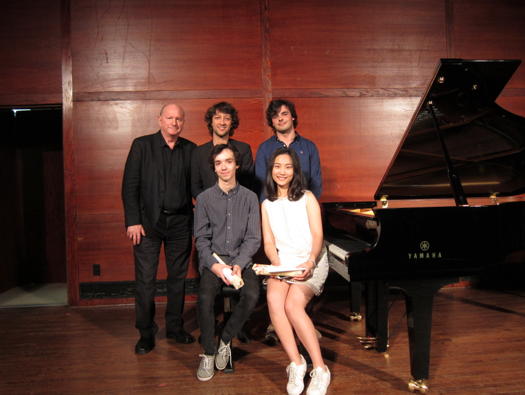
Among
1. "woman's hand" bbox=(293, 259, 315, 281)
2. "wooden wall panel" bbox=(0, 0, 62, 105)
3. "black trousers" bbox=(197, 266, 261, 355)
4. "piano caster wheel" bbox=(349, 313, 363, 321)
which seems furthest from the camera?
"wooden wall panel" bbox=(0, 0, 62, 105)

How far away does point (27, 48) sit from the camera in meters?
3.65

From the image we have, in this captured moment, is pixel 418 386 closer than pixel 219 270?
Yes

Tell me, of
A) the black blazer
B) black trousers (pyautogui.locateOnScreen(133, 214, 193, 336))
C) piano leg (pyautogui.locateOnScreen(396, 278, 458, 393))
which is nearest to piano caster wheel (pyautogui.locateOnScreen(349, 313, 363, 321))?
piano leg (pyautogui.locateOnScreen(396, 278, 458, 393))

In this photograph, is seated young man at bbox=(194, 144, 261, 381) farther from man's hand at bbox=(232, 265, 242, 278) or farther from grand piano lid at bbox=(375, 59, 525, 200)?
grand piano lid at bbox=(375, 59, 525, 200)

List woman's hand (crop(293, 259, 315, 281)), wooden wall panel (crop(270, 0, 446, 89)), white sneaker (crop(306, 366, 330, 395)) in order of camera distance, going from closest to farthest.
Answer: white sneaker (crop(306, 366, 330, 395))
woman's hand (crop(293, 259, 315, 281))
wooden wall panel (crop(270, 0, 446, 89))

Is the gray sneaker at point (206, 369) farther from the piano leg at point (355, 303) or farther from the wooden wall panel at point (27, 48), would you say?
the wooden wall panel at point (27, 48)

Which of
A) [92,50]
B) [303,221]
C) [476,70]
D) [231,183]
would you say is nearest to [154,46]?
[92,50]

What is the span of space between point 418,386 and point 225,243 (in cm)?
122

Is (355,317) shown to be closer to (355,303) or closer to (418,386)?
(355,303)

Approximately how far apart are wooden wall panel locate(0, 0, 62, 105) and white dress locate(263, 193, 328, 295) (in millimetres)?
2764

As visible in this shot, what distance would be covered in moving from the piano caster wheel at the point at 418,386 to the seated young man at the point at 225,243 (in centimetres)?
87

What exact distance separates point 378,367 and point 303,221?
0.92 m

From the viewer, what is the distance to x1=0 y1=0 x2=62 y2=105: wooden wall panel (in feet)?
12.0

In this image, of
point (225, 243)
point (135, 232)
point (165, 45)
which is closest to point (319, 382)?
point (225, 243)
